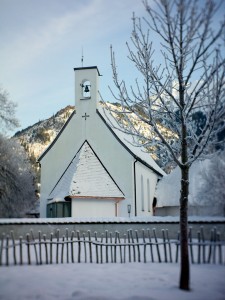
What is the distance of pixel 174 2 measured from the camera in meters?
6.82

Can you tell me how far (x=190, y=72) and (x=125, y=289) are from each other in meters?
4.95

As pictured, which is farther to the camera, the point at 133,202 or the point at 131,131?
the point at 133,202

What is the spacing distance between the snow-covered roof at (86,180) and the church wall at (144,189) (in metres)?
2.51

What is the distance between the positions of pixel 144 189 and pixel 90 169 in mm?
6503

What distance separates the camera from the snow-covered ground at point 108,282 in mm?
6445

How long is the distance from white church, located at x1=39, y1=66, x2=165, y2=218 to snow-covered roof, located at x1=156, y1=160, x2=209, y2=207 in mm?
2134

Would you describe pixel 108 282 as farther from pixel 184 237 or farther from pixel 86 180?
pixel 86 180

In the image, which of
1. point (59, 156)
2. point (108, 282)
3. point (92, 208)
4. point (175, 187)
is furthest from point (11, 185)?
point (108, 282)

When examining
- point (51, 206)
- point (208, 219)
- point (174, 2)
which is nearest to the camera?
point (174, 2)

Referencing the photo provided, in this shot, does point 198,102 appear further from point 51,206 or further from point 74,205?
point 51,206

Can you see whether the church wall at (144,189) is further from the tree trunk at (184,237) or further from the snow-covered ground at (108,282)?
the tree trunk at (184,237)

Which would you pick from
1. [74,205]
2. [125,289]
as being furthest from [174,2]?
[74,205]

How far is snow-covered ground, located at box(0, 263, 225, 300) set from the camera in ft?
21.1

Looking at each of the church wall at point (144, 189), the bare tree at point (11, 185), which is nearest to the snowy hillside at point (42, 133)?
the bare tree at point (11, 185)
